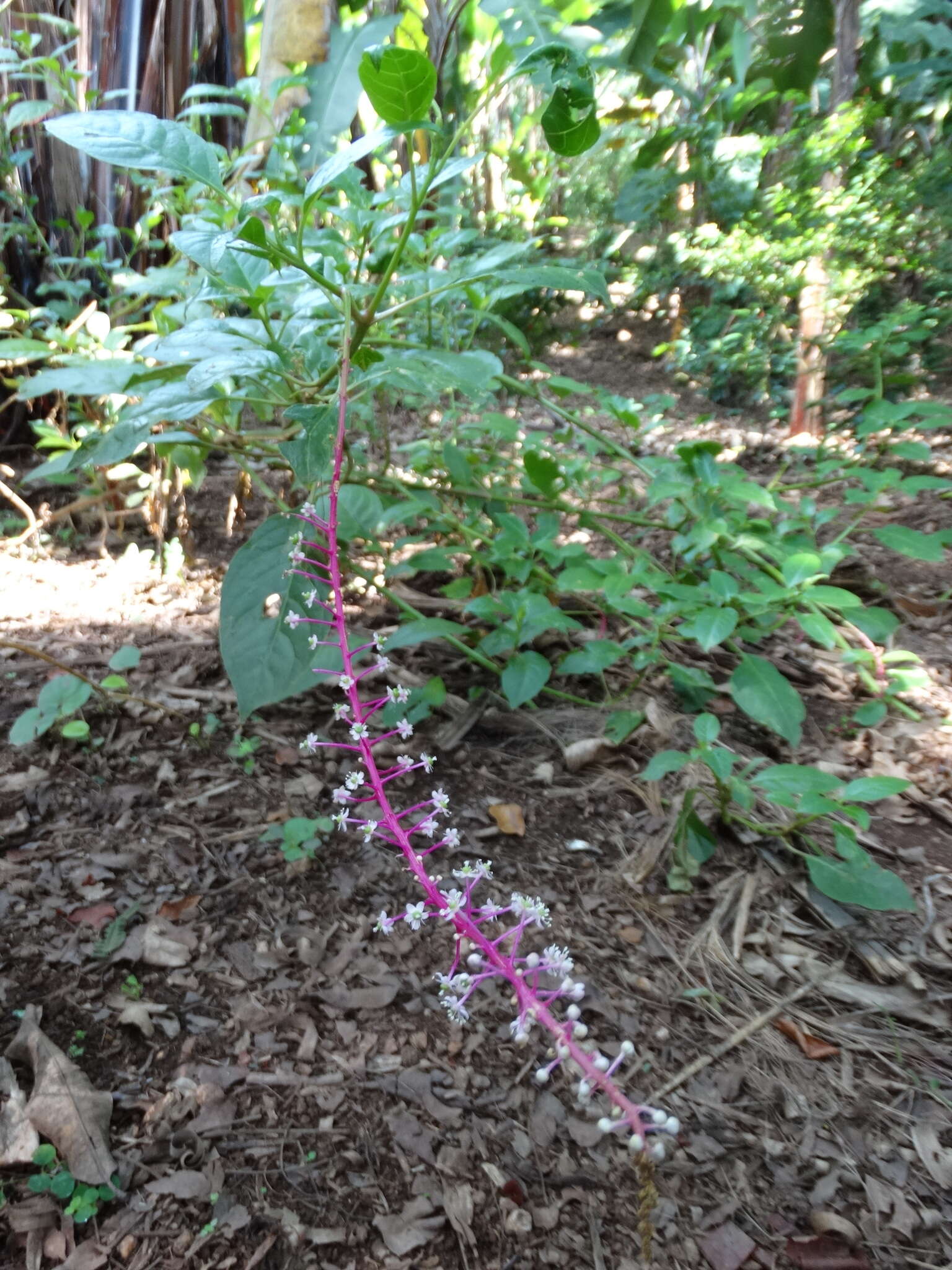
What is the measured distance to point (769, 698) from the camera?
4.46 ft

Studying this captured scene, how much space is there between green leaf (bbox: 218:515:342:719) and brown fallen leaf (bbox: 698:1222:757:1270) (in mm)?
819

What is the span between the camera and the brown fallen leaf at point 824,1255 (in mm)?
815

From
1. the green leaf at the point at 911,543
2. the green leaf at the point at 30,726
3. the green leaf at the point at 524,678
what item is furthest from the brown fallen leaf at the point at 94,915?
the green leaf at the point at 911,543

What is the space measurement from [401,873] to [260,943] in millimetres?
224

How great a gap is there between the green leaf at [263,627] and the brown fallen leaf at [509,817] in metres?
0.37

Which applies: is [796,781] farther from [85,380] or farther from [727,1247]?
[85,380]

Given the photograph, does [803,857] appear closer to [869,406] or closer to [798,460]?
[869,406]

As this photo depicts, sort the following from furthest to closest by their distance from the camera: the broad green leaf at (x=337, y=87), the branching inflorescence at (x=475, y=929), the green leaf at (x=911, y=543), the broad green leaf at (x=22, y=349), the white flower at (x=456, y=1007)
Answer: the broad green leaf at (x=337, y=87)
the broad green leaf at (x=22, y=349)
the green leaf at (x=911, y=543)
the white flower at (x=456, y=1007)
the branching inflorescence at (x=475, y=929)

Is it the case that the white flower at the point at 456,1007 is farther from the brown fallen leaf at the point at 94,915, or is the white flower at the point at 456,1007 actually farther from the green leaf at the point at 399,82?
the green leaf at the point at 399,82

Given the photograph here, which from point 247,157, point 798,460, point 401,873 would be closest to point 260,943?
point 401,873

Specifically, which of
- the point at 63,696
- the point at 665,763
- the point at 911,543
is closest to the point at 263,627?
the point at 63,696

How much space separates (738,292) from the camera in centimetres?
402

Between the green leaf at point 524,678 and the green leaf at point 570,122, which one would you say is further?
the green leaf at point 524,678

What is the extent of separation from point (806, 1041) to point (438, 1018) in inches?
18.5
